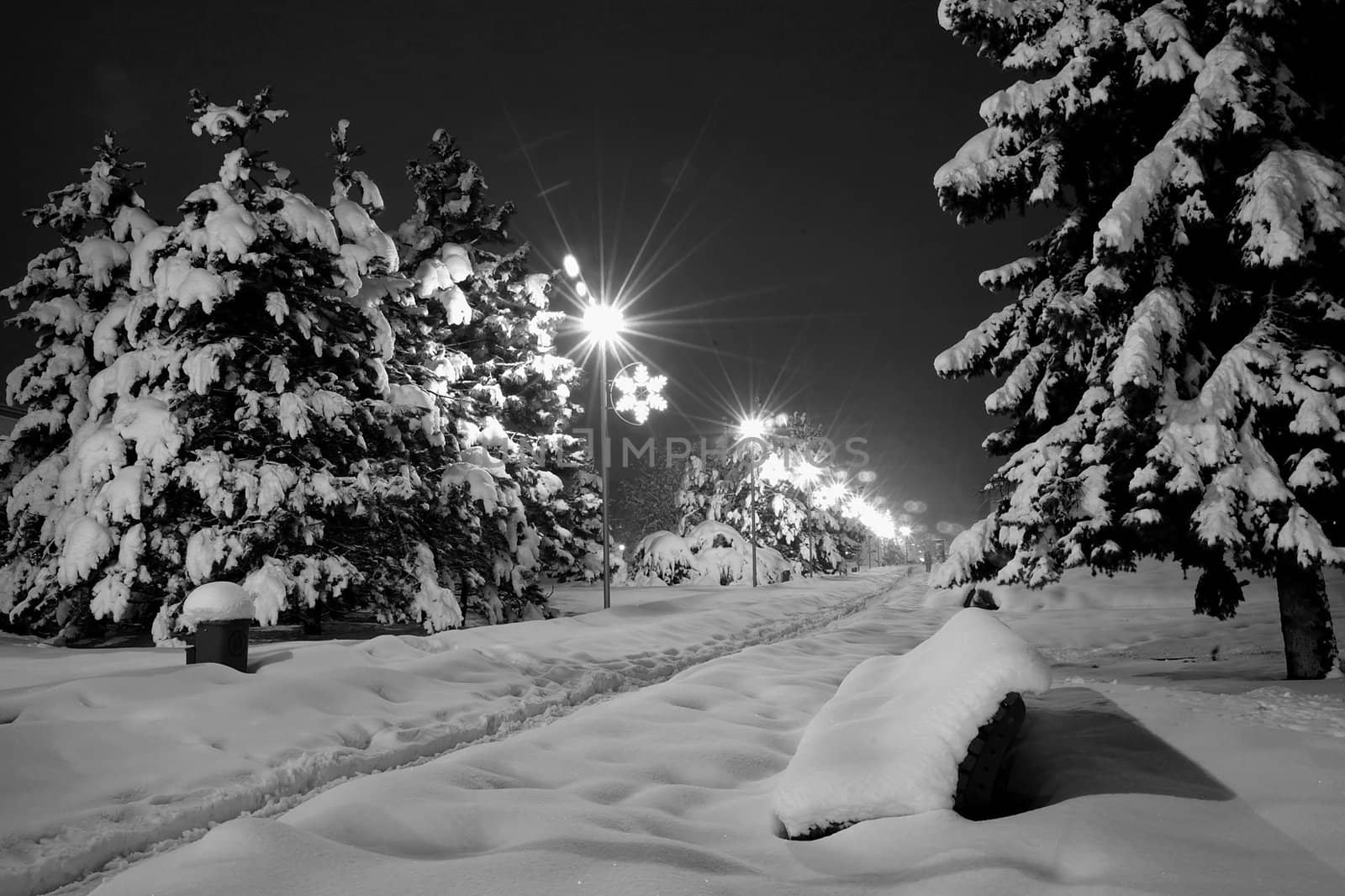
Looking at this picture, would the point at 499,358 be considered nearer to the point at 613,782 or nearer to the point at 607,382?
the point at 607,382

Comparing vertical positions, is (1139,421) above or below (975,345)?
below

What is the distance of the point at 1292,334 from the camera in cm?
700

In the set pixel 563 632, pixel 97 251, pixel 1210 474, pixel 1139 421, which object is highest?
pixel 97 251

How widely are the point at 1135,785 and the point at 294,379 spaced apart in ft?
41.6

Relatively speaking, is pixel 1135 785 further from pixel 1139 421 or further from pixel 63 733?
pixel 63 733

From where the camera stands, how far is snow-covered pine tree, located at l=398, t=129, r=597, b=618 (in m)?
17.5

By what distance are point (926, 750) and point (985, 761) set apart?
287 mm

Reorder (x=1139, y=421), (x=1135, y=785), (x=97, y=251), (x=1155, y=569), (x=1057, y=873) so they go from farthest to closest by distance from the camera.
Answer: (x=1155, y=569)
(x=97, y=251)
(x=1139, y=421)
(x=1135, y=785)
(x=1057, y=873)

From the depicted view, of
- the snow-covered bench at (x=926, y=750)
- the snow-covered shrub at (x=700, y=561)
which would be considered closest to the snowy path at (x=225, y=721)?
the snow-covered bench at (x=926, y=750)

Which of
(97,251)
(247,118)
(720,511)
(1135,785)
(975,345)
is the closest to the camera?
(1135,785)

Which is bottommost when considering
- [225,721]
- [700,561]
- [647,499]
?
[225,721]

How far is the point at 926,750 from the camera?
3.45 metres

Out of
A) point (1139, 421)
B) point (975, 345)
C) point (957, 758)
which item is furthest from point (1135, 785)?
point (975, 345)

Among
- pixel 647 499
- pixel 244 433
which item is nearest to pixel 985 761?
pixel 244 433
